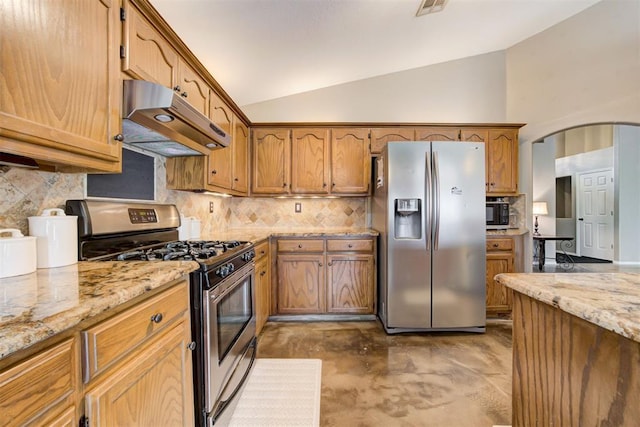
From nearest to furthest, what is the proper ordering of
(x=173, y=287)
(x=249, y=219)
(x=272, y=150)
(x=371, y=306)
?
1. (x=173, y=287)
2. (x=371, y=306)
3. (x=272, y=150)
4. (x=249, y=219)

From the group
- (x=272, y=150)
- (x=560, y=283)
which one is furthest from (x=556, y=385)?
(x=272, y=150)

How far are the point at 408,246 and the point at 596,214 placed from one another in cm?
675

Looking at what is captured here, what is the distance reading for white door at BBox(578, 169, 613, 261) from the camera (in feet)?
20.2

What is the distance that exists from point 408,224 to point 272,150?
1724 millimetres

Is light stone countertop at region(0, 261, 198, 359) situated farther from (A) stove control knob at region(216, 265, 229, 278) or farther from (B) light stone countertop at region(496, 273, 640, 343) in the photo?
(B) light stone countertop at region(496, 273, 640, 343)

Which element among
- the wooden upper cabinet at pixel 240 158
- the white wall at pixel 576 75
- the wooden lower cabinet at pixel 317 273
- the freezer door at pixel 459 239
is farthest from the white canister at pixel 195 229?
the white wall at pixel 576 75

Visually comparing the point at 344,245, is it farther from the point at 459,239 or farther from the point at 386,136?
the point at 386,136

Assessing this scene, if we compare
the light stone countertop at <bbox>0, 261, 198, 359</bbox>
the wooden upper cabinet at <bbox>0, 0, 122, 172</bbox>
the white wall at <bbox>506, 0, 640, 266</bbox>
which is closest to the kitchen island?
the light stone countertop at <bbox>0, 261, 198, 359</bbox>

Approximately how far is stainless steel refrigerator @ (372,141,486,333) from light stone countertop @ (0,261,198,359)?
6.44 ft

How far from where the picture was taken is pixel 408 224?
2744 mm

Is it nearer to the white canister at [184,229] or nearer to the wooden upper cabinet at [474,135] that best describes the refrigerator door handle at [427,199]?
the wooden upper cabinet at [474,135]

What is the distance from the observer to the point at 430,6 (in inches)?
96.7

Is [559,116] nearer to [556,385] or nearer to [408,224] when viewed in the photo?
[408,224]

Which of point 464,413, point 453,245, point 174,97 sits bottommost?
point 464,413
